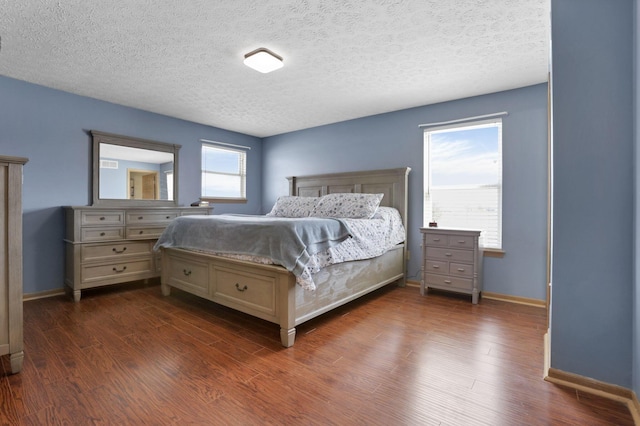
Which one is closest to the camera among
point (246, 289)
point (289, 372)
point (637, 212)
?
point (637, 212)

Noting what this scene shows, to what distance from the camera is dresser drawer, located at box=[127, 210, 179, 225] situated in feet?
11.9

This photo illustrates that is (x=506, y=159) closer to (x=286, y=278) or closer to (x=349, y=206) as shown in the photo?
(x=349, y=206)

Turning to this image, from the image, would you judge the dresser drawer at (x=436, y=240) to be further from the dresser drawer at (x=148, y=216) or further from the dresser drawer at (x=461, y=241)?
the dresser drawer at (x=148, y=216)

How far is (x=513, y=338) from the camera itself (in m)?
2.28

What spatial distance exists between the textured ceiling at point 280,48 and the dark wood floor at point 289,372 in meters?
2.30

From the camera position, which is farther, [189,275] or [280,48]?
[189,275]

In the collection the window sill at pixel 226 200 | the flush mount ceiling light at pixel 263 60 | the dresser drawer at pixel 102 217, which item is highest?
the flush mount ceiling light at pixel 263 60

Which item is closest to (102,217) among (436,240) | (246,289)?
(246,289)

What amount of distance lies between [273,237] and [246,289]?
524mm

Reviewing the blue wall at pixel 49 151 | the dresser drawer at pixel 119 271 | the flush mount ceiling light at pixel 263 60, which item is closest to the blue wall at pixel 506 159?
the flush mount ceiling light at pixel 263 60

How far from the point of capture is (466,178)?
3590 millimetres

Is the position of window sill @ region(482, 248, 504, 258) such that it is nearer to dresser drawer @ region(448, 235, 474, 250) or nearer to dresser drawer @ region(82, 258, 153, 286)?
dresser drawer @ region(448, 235, 474, 250)

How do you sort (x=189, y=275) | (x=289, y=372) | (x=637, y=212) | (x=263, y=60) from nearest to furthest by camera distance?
(x=637, y=212)
(x=289, y=372)
(x=263, y=60)
(x=189, y=275)

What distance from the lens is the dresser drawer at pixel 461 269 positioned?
314 centimetres
